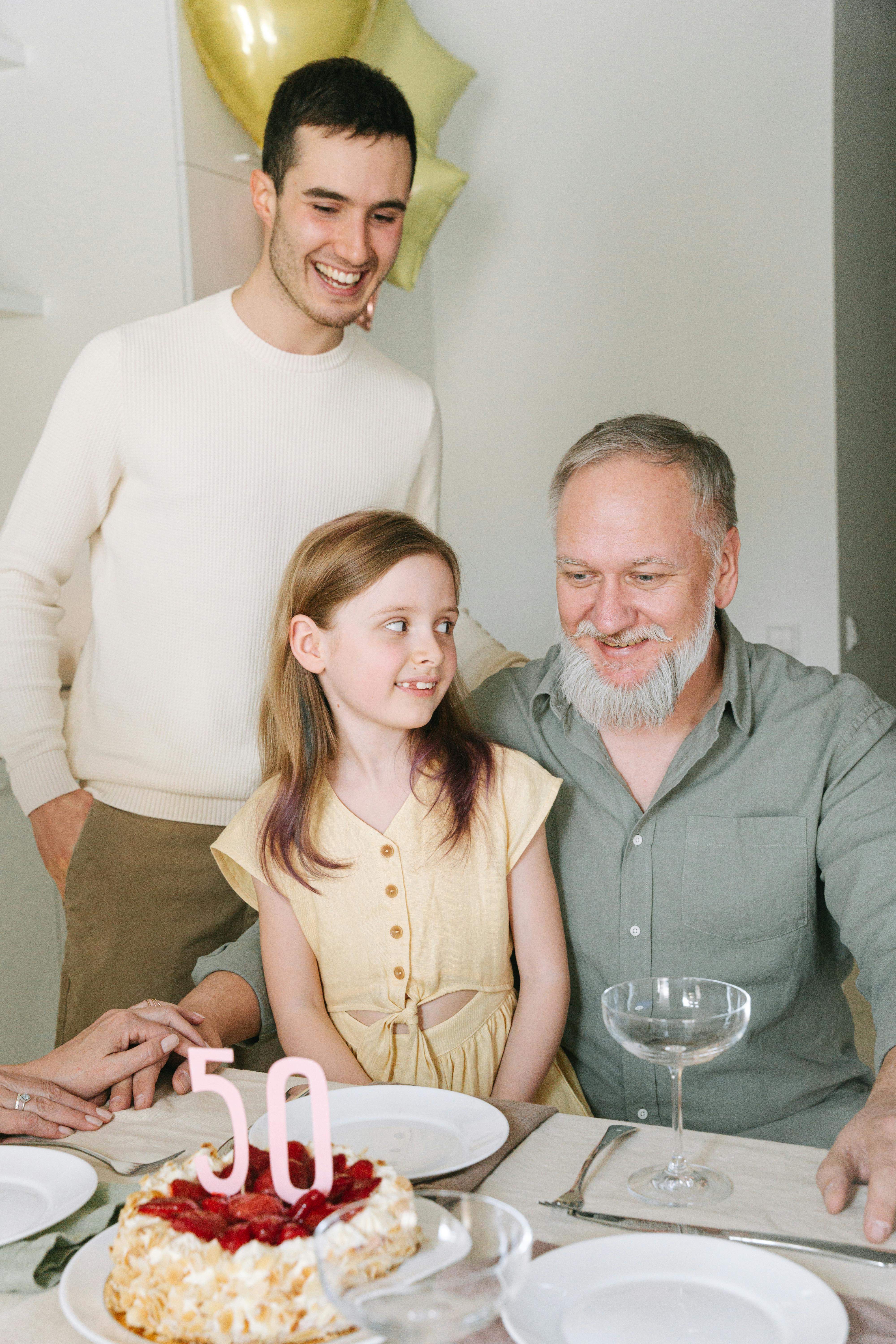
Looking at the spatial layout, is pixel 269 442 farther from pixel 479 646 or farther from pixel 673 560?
pixel 673 560

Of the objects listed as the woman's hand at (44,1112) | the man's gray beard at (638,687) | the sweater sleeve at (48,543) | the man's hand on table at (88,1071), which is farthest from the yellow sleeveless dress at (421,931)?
the sweater sleeve at (48,543)

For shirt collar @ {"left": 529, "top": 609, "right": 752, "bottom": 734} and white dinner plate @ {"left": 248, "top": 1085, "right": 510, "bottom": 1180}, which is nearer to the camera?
white dinner plate @ {"left": 248, "top": 1085, "right": 510, "bottom": 1180}

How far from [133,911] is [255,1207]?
3.91 feet

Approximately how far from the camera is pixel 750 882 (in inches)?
59.5

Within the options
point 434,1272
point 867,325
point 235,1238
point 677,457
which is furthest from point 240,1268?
point 867,325

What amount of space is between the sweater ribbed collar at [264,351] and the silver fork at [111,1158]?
4.06 ft

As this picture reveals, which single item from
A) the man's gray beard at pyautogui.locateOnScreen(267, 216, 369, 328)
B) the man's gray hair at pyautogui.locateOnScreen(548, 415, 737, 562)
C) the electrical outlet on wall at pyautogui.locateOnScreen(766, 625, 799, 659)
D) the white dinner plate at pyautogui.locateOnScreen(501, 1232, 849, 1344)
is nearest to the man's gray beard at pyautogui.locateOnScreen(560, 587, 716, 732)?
the man's gray hair at pyautogui.locateOnScreen(548, 415, 737, 562)

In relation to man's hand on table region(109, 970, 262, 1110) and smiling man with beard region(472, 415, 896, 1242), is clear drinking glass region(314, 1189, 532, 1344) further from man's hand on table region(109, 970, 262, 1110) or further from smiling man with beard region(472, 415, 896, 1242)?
smiling man with beard region(472, 415, 896, 1242)

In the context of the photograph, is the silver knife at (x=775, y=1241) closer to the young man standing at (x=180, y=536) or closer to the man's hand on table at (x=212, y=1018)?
the man's hand on table at (x=212, y=1018)

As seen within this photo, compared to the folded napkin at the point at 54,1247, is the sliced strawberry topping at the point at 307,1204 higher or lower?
higher

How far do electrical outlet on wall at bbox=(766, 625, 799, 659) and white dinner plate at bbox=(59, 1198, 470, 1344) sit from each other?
8.33 ft

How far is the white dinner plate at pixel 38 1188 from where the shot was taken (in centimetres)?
92

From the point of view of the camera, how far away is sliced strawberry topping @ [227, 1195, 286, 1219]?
2.64 feet

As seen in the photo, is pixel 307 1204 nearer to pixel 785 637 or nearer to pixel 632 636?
pixel 632 636
